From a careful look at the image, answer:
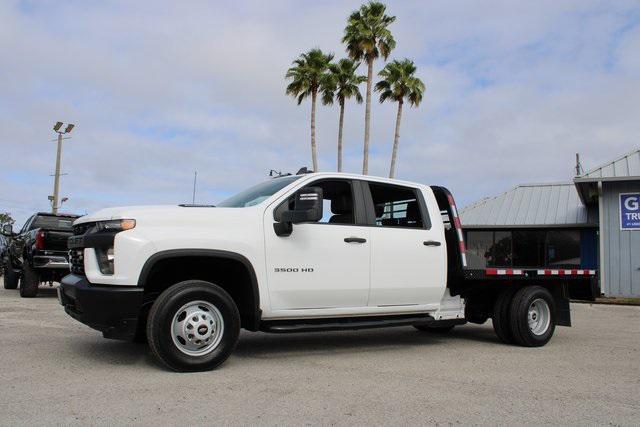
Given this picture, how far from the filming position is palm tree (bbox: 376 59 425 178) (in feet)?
95.1

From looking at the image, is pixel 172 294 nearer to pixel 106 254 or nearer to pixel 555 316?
pixel 106 254

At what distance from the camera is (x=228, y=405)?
421cm

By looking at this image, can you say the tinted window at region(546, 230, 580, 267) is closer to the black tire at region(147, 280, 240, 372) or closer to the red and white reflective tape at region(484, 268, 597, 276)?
the red and white reflective tape at region(484, 268, 597, 276)

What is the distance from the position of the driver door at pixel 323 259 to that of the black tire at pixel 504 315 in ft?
7.29

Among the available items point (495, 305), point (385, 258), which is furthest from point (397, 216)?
point (495, 305)

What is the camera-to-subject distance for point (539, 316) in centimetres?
763

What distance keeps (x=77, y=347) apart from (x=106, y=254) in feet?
5.98

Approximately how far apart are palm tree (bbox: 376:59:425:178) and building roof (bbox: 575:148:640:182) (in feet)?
41.2

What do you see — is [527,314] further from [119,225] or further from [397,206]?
[119,225]

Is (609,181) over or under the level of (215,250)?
over

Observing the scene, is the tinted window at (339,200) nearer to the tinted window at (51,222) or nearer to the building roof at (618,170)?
the tinted window at (51,222)

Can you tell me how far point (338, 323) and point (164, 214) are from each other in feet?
6.96

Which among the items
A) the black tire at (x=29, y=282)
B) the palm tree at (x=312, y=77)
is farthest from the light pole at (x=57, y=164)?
the black tire at (x=29, y=282)

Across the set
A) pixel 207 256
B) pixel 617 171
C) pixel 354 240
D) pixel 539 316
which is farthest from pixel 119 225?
pixel 617 171
